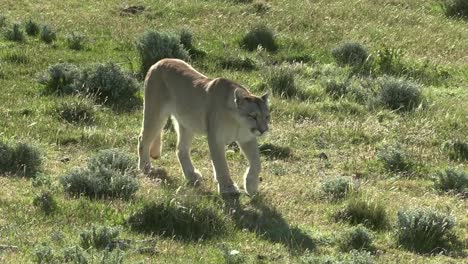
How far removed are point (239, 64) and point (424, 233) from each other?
8744mm

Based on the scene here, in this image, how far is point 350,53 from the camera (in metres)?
18.7

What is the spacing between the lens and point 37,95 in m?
15.1

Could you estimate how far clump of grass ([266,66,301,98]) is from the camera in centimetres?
1605

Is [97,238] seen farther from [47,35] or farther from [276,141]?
[47,35]

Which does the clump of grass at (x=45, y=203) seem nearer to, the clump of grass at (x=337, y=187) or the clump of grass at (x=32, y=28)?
the clump of grass at (x=337, y=187)

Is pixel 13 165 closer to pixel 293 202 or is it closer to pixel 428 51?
pixel 293 202

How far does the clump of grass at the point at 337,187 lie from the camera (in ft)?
35.5

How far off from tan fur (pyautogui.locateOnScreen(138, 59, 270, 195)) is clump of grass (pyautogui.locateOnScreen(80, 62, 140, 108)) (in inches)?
119

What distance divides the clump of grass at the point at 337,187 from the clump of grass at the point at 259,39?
827 centimetres

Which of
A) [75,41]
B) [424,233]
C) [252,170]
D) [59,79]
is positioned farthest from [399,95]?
[424,233]

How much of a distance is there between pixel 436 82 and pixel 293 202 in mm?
7994

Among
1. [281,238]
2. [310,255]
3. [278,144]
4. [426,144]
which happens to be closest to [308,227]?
[281,238]

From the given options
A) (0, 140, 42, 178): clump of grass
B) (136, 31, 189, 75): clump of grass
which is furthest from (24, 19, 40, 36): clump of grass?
(0, 140, 42, 178): clump of grass

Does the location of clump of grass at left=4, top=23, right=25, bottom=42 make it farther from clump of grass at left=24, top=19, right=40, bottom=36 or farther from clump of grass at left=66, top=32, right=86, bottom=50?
clump of grass at left=66, top=32, right=86, bottom=50
